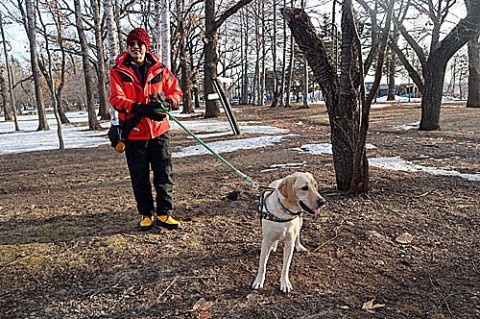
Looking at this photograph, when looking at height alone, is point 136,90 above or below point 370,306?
above

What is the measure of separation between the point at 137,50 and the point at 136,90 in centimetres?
43

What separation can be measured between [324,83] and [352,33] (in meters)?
0.73

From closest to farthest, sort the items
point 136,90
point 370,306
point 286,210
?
point 370,306, point 286,210, point 136,90

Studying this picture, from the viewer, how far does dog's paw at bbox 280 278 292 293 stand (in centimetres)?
261

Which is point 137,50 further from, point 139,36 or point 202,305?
point 202,305

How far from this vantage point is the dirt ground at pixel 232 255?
246 centimetres

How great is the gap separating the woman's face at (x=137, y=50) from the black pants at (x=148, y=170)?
0.88 m

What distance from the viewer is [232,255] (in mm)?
3219

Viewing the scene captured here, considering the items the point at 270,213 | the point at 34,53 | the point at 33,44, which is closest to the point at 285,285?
the point at 270,213

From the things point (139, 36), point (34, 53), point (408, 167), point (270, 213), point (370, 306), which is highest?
point (34, 53)

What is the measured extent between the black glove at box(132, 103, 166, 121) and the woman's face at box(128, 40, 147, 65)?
1.74 feet

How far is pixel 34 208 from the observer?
4.88 meters

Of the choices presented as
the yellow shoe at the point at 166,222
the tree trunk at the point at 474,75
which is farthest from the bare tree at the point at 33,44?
the tree trunk at the point at 474,75

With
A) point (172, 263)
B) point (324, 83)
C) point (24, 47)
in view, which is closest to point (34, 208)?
point (172, 263)
